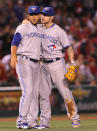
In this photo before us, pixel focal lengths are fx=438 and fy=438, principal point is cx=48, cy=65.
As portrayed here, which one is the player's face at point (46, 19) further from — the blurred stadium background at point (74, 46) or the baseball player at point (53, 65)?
the blurred stadium background at point (74, 46)

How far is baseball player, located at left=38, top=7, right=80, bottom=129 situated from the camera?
800 centimetres

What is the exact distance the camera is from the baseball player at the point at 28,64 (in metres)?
7.70

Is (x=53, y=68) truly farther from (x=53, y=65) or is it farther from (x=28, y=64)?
(x=28, y=64)

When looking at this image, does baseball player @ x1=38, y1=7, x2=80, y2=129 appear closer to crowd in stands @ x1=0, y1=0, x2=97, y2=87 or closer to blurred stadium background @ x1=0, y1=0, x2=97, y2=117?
blurred stadium background @ x1=0, y1=0, x2=97, y2=117

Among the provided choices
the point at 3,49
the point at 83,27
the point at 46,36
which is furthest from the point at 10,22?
the point at 46,36

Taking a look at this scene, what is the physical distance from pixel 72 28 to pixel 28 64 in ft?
31.3

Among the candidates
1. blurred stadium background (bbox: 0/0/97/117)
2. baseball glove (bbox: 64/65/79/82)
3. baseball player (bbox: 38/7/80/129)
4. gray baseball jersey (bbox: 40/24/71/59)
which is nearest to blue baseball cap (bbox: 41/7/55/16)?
baseball player (bbox: 38/7/80/129)

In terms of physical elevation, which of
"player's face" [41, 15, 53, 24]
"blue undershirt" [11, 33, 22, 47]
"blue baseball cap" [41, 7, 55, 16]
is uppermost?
"blue baseball cap" [41, 7, 55, 16]

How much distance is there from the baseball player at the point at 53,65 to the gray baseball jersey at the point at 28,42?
22 cm

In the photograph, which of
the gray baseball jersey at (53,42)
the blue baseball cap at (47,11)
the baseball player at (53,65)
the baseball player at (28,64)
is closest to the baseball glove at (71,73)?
the baseball player at (53,65)

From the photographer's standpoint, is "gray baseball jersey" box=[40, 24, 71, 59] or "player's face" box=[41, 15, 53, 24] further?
"player's face" box=[41, 15, 53, 24]

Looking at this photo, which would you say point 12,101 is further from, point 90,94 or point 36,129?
point 36,129

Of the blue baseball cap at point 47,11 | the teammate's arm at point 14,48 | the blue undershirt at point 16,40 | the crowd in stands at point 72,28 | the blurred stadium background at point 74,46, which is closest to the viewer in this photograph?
the teammate's arm at point 14,48

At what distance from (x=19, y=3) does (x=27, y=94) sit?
1068 centimetres
